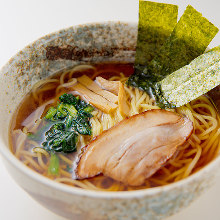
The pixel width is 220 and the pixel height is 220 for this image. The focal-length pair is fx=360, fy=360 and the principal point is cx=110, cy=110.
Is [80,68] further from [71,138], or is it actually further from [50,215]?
[50,215]

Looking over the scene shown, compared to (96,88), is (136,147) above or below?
below

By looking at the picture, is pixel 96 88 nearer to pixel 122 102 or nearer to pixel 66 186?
pixel 122 102

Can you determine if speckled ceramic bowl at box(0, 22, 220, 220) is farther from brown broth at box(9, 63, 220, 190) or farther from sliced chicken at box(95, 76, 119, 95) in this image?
sliced chicken at box(95, 76, 119, 95)

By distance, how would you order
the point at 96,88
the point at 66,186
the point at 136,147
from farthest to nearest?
the point at 96,88 → the point at 136,147 → the point at 66,186

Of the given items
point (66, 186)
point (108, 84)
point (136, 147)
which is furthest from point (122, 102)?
point (66, 186)

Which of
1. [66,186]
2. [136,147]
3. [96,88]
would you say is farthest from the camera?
[96,88]

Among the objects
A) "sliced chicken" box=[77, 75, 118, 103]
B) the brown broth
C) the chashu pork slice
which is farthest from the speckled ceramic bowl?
the chashu pork slice

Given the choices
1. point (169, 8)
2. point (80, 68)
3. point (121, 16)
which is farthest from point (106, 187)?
point (121, 16)

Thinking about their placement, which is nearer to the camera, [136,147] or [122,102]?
[136,147]
